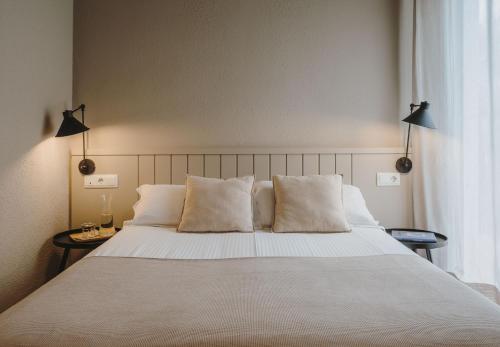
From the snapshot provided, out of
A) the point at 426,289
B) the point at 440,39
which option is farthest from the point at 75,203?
the point at 440,39

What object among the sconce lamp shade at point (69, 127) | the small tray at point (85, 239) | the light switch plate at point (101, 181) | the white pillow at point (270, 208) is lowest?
the small tray at point (85, 239)

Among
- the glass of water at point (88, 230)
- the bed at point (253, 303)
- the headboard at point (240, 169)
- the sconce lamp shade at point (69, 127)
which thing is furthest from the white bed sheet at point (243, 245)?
the sconce lamp shade at point (69, 127)

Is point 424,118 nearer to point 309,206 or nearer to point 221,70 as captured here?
point 309,206

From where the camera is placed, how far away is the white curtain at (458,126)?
168 centimetres

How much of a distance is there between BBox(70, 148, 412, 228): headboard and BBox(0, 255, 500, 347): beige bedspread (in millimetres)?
1143

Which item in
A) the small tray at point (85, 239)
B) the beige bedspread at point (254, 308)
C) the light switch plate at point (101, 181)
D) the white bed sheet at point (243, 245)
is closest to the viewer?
the beige bedspread at point (254, 308)

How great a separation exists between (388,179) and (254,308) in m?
1.79

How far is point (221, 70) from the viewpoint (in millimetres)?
2410

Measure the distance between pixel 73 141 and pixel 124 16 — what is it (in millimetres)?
1001

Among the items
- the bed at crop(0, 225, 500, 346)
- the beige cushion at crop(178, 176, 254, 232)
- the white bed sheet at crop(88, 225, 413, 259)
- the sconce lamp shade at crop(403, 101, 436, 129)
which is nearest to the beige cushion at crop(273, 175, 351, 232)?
the white bed sheet at crop(88, 225, 413, 259)

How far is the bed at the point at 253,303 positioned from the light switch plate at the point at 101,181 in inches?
39.0

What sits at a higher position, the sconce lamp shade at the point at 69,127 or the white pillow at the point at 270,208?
the sconce lamp shade at the point at 69,127

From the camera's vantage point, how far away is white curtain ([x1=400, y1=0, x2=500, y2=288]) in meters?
1.68

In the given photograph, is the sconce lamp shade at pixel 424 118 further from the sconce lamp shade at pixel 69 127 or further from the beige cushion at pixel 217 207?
the sconce lamp shade at pixel 69 127
